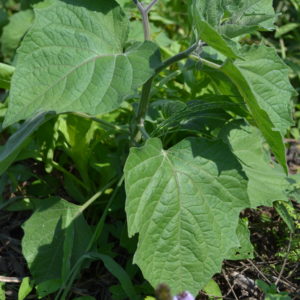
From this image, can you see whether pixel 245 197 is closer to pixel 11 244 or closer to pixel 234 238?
pixel 234 238

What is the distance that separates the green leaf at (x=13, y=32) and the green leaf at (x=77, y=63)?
1.46 m

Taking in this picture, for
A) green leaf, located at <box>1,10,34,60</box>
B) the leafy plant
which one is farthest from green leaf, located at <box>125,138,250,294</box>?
green leaf, located at <box>1,10,34,60</box>

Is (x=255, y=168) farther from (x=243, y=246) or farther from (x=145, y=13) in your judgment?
(x=145, y=13)

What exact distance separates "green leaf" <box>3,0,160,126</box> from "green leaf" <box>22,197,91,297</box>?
1.96 feet

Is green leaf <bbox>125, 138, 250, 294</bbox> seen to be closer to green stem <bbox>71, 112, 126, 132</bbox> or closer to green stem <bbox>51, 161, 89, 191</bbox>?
green stem <bbox>71, 112, 126, 132</bbox>

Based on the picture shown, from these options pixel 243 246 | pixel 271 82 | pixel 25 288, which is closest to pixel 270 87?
pixel 271 82

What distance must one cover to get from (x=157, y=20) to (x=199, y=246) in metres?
1.93

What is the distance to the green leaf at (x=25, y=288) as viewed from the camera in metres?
1.64

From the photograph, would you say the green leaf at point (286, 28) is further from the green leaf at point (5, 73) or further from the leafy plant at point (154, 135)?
the green leaf at point (5, 73)

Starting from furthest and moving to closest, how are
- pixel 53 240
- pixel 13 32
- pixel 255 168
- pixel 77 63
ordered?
pixel 13 32 < pixel 255 168 < pixel 53 240 < pixel 77 63

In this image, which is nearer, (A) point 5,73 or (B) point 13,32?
(A) point 5,73

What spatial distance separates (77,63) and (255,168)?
844 millimetres

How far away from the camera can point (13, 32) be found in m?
2.91

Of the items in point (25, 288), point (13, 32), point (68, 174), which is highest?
point (13, 32)
